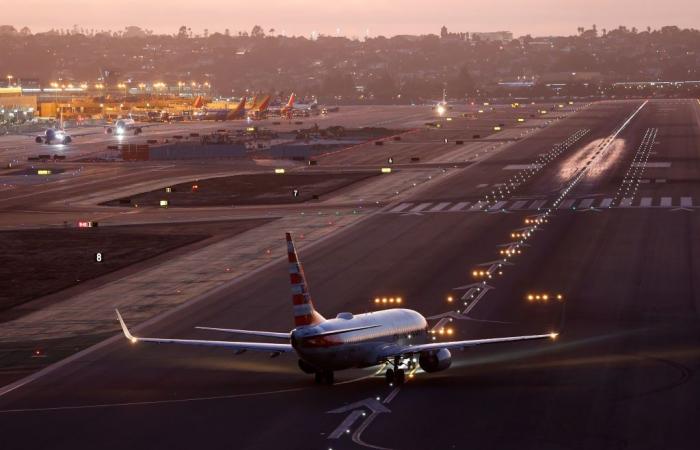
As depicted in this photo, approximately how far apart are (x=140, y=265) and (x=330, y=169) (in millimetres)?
69100

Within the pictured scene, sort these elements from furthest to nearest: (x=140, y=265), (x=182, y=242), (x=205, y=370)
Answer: (x=182, y=242), (x=140, y=265), (x=205, y=370)

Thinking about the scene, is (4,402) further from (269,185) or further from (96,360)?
(269,185)

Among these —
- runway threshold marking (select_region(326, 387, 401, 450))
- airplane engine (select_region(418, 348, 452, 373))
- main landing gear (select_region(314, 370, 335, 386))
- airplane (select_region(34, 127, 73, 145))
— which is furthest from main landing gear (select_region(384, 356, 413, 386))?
airplane (select_region(34, 127, 73, 145))

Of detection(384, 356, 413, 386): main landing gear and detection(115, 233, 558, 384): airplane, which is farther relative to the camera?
detection(384, 356, 413, 386): main landing gear

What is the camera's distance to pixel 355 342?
3919 cm

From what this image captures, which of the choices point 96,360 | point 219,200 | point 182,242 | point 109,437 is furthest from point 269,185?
point 109,437

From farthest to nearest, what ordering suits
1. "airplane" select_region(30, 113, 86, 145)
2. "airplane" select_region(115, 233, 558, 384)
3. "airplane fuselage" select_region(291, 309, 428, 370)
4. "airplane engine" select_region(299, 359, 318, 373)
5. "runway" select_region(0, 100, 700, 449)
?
"airplane" select_region(30, 113, 86, 145) < "airplane engine" select_region(299, 359, 318, 373) < "airplane" select_region(115, 233, 558, 384) < "airplane fuselage" select_region(291, 309, 428, 370) < "runway" select_region(0, 100, 700, 449)

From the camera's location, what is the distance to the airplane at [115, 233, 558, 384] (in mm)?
38344

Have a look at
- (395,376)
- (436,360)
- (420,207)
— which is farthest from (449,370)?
(420,207)

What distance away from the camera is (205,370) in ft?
148

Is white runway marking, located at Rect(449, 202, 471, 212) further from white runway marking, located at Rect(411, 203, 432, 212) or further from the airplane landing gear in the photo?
the airplane landing gear

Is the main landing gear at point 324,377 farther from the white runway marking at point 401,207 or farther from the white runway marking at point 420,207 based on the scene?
the white runway marking at point 401,207

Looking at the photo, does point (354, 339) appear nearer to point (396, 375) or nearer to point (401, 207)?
point (396, 375)

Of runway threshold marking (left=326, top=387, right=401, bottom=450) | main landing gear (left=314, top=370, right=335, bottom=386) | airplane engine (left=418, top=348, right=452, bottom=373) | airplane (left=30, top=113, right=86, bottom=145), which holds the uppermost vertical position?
airplane engine (left=418, top=348, right=452, bottom=373)
